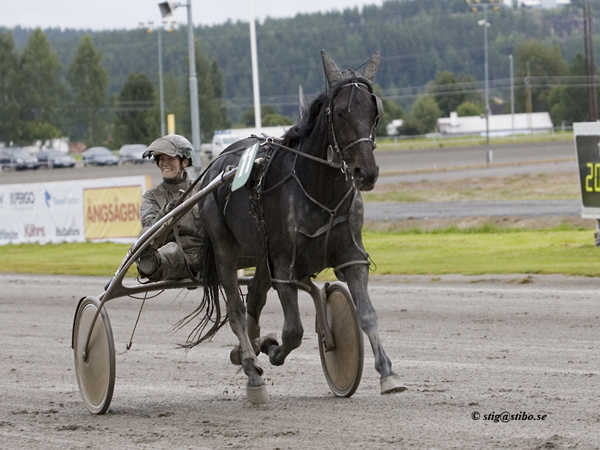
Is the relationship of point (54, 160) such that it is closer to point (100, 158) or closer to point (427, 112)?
point (100, 158)

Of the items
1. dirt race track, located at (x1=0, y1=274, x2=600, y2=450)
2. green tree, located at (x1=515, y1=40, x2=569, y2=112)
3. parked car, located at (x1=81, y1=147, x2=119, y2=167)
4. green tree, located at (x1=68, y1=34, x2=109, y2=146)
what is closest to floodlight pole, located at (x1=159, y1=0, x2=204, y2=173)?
dirt race track, located at (x1=0, y1=274, x2=600, y2=450)

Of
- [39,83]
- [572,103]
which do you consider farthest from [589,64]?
[39,83]

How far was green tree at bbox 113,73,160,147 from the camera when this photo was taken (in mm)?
73562

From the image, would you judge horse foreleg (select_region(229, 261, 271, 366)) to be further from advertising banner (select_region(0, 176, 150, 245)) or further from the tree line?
the tree line

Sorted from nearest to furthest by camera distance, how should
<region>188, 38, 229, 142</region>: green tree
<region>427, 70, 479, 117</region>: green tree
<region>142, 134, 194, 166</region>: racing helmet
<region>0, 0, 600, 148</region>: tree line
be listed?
1. <region>142, 134, 194, 166</region>: racing helmet
2. <region>0, 0, 600, 148</region>: tree line
3. <region>188, 38, 229, 142</region>: green tree
4. <region>427, 70, 479, 117</region>: green tree

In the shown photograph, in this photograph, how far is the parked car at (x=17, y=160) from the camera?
45.4 m

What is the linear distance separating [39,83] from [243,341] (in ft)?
220

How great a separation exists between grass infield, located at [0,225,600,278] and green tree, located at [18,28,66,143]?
50342 millimetres

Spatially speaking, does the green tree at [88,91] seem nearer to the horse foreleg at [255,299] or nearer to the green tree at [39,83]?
the green tree at [39,83]

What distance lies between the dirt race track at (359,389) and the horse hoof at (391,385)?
0.48 ft

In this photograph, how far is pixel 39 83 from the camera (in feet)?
226

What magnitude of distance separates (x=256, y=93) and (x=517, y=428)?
1714 cm

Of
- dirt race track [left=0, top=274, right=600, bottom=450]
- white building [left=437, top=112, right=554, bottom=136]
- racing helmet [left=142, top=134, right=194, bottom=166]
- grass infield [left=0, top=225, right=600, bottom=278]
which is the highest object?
white building [left=437, top=112, right=554, bottom=136]

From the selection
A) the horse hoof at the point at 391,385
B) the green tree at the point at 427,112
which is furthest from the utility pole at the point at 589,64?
the green tree at the point at 427,112
